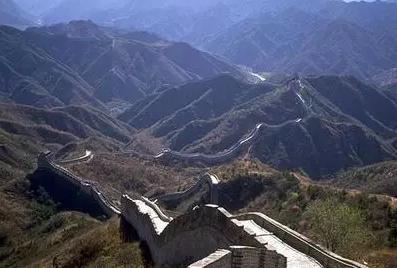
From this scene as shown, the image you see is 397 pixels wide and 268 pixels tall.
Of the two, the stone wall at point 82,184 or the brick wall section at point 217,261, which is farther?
the stone wall at point 82,184

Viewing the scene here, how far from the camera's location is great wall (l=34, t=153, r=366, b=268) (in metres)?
19.8

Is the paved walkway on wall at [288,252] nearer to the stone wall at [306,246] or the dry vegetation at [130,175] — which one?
the stone wall at [306,246]

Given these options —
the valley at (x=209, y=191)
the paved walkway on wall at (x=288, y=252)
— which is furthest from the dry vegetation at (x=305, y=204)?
the paved walkway on wall at (x=288, y=252)

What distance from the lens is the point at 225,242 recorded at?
24.3 meters

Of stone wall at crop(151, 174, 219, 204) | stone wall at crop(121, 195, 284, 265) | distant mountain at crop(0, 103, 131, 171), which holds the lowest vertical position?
→ distant mountain at crop(0, 103, 131, 171)

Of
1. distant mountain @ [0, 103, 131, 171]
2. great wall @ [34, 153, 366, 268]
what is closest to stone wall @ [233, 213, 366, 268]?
great wall @ [34, 153, 366, 268]

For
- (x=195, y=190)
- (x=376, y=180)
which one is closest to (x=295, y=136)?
(x=376, y=180)

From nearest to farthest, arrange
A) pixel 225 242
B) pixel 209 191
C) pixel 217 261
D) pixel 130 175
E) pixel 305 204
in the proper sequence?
1. pixel 217 261
2. pixel 225 242
3. pixel 305 204
4. pixel 209 191
5. pixel 130 175

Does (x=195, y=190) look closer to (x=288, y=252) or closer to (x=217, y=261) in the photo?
(x=288, y=252)

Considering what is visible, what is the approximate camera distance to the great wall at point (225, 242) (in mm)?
19750

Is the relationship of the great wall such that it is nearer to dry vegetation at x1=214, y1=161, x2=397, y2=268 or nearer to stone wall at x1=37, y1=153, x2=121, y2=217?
dry vegetation at x1=214, y1=161, x2=397, y2=268

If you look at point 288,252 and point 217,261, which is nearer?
point 217,261

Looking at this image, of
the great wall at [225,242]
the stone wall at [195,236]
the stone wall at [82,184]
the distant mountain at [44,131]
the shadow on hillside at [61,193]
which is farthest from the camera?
the distant mountain at [44,131]

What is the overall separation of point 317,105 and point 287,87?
33.6ft
